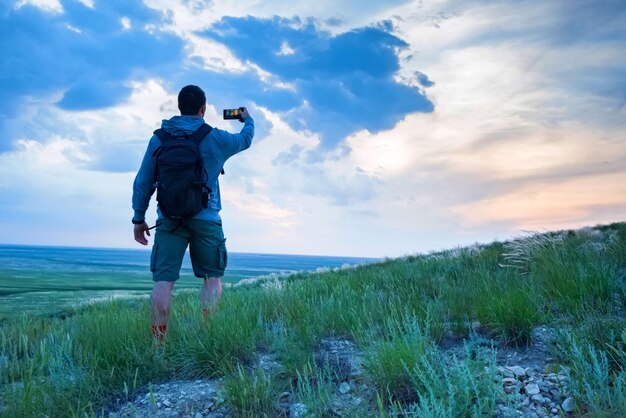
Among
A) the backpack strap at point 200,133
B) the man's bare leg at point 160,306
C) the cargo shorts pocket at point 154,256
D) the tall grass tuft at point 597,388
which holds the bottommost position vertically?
the tall grass tuft at point 597,388

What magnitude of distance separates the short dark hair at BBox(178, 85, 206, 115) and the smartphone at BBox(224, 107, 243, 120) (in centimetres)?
53

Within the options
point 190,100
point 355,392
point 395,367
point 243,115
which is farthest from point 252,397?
point 243,115

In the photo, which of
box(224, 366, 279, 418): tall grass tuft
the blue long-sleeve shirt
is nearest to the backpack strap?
the blue long-sleeve shirt

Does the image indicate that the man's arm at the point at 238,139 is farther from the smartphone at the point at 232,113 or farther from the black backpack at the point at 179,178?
the black backpack at the point at 179,178

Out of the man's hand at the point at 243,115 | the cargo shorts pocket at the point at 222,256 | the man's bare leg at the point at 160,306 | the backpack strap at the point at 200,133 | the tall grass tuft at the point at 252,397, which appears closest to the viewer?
the tall grass tuft at the point at 252,397

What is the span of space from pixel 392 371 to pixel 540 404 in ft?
3.08

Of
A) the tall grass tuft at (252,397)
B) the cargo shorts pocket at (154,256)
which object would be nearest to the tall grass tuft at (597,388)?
the tall grass tuft at (252,397)

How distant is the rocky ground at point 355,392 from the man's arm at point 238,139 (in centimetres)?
218

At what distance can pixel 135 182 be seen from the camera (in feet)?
16.3

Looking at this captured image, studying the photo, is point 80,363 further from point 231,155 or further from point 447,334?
point 447,334

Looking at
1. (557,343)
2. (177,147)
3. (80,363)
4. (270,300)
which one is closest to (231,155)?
(177,147)

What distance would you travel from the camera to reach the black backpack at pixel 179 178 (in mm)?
4641

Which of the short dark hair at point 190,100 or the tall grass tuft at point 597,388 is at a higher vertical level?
the short dark hair at point 190,100

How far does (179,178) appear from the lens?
15.2ft
